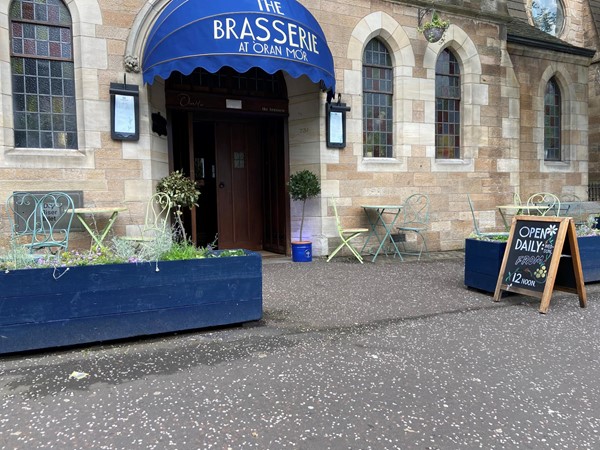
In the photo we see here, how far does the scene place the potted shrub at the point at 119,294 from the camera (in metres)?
3.76

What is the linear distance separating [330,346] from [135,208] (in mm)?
4308

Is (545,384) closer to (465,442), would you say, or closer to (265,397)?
(465,442)

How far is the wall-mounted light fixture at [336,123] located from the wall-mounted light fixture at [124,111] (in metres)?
3.10

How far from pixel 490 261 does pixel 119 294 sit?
426 cm

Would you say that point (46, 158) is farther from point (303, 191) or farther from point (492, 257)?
point (492, 257)

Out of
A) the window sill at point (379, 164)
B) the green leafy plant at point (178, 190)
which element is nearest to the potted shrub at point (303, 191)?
the window sill at point (379, 164)

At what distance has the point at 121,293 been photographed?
13.2 ft

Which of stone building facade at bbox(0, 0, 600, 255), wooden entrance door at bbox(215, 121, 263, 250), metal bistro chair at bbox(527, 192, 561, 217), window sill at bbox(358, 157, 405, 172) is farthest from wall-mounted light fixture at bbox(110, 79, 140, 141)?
metal bistro chair at bbox(527, 192, 561, 217)

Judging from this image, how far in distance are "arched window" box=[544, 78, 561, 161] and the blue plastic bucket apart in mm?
6791

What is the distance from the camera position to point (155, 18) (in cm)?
711

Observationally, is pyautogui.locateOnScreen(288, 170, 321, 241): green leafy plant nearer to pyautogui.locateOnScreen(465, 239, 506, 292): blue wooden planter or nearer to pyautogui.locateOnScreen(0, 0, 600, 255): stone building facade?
pyautogui.locateOnScreen(0, 0, 600, 255): stone building facade

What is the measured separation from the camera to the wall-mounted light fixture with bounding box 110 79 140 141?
694 centimetres

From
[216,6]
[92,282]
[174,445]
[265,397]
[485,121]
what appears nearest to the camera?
[174,445]

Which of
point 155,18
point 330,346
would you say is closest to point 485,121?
point 155,18
